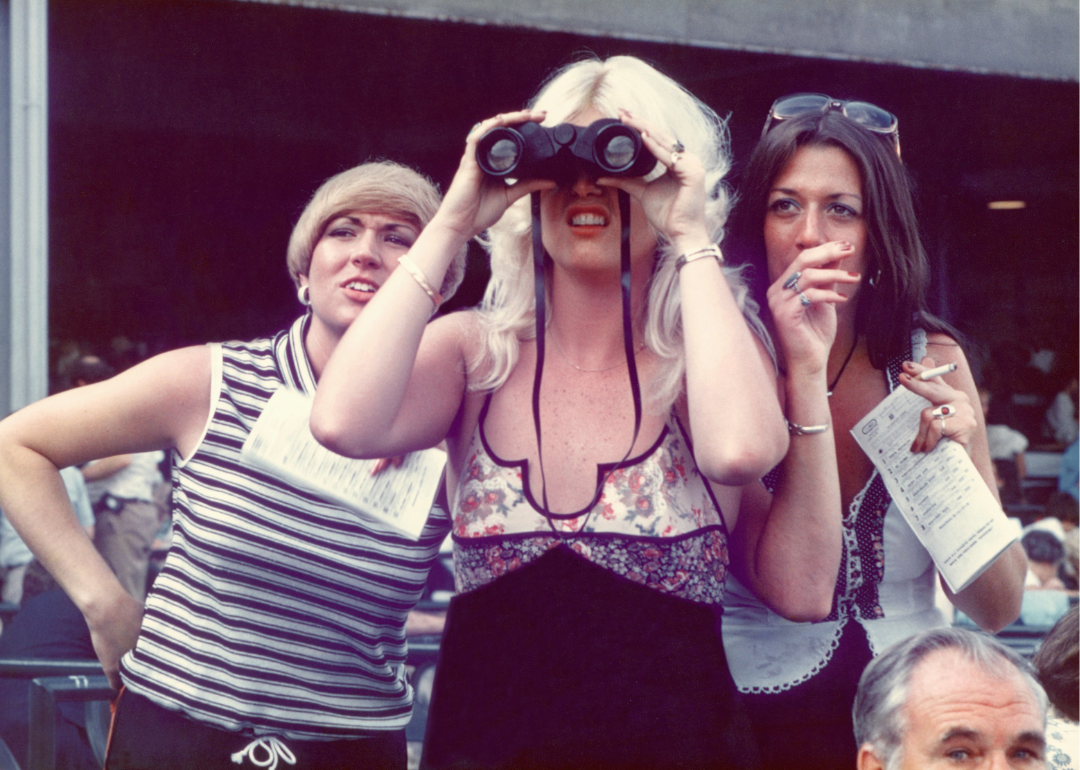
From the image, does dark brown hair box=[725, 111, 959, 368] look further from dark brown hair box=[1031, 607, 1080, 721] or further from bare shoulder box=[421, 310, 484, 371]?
dark brown hair box=[1031, 607, 1080, 721]

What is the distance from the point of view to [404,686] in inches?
70.3

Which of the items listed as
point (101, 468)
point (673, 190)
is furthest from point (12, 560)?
point (673, 190)

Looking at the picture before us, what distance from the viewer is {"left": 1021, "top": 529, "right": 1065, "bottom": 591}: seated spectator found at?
509 centimetres

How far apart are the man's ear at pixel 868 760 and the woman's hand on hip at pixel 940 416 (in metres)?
0.45

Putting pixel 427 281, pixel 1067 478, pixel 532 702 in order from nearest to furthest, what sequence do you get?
pixel 532 702 → pixel 427 281 → pixel 1067 478

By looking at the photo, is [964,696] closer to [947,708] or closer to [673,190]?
[947,708]

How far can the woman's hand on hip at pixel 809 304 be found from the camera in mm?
1475

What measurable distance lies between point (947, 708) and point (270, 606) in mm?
1030

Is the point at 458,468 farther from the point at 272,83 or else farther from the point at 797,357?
the point at 272,83

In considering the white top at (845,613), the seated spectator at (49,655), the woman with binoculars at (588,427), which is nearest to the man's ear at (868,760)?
the white top at (845,613)

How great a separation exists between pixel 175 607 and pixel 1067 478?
7775 millimetres

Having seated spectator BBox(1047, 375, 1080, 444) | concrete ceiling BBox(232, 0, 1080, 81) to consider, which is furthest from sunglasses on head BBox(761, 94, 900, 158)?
seated spectator BBox(1047, 375, 1080, 444)

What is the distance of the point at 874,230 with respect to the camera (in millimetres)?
1651

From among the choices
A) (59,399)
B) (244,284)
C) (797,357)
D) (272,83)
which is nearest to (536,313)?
(797,357)
